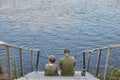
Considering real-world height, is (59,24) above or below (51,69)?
above

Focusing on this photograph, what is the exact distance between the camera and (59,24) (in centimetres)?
3319

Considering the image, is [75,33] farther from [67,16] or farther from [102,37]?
[67,16]

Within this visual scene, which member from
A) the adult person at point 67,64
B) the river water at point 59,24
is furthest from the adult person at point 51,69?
the river water at point 59,24

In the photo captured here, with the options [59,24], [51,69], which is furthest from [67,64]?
[59,24]

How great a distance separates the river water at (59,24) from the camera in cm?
2670

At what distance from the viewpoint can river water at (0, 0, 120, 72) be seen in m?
26.7

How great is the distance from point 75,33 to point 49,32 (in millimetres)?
2482

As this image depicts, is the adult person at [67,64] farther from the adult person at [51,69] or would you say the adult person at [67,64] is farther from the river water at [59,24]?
the river water at [59,24]

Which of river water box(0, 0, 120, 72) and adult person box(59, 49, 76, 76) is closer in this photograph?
adult person box(59, 49, 76, 76)

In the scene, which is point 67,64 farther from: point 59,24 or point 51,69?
point 59,24

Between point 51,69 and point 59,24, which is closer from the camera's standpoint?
point 51,69

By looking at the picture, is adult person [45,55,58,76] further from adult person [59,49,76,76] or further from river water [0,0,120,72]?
river water [0,0,120,72]

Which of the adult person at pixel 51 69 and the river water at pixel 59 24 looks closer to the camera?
the adult person at pixel 51 69

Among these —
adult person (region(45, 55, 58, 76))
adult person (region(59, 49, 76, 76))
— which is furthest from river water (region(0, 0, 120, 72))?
adult person (region(45, 55, 58, 76))
